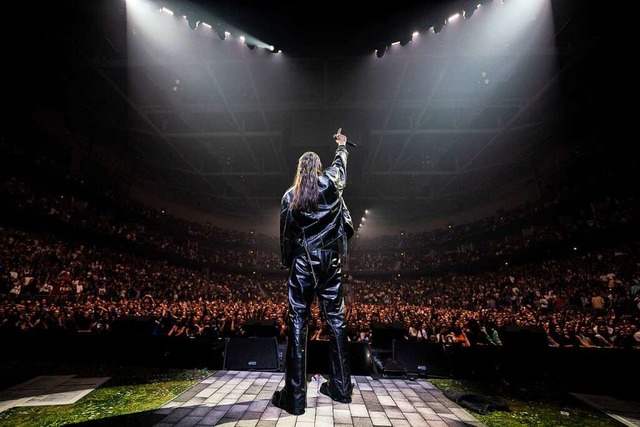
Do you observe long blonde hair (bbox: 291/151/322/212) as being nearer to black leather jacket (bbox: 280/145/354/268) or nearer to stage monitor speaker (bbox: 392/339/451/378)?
black leather jacket (bbox: 280/145/354/268)

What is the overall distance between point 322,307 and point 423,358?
217 cm

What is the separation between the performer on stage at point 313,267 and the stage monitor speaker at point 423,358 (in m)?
1.52

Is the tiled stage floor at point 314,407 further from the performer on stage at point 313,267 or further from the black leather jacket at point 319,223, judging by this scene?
the black leather jacket at point 319,223

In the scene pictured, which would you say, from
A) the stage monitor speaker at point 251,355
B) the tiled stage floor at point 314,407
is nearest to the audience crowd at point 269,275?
the stage monitor speaker at point 251,355

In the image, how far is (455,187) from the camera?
24.7 m

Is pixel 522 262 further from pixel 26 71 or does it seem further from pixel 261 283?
pixel 26 71

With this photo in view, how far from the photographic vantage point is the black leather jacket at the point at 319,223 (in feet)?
9.34

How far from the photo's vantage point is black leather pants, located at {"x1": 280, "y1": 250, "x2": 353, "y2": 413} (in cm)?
260

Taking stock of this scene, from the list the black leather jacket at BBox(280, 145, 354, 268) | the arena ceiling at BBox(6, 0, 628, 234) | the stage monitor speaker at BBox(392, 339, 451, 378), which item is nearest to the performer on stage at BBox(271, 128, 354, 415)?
the black leather jacket at BBox(280, 145, 354, 268)

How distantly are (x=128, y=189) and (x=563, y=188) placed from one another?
30172mm

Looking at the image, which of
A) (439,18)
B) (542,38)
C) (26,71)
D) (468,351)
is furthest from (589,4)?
(26,71)

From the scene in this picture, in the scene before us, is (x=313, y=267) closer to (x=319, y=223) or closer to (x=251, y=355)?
(x=319, y=223)

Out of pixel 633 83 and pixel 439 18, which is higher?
pixel 633 83

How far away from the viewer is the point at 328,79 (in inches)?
404
